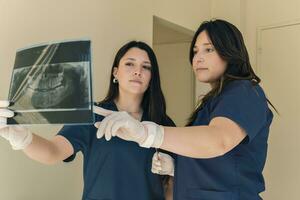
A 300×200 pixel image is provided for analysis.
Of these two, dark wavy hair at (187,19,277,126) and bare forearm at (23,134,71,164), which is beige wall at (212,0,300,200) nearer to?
dark wavy hair at (187,19,277,126)

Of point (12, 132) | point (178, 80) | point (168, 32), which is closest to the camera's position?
point (12, 132)

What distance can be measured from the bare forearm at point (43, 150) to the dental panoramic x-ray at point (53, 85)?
0.49ft

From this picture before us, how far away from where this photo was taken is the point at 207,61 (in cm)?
141

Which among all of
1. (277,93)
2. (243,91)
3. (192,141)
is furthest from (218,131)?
(277,93)

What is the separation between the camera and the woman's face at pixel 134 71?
1.60 m

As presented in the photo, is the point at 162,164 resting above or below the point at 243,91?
below

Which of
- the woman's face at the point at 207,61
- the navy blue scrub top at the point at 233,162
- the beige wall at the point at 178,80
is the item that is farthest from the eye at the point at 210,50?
the beige wall at the point at 178,80

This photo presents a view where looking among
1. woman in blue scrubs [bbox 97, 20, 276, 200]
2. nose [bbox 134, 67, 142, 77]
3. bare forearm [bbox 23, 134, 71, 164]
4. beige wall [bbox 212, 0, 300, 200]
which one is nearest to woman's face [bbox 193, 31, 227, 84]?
woman in blue scrubs [bbox 97, 20, 276, 200]

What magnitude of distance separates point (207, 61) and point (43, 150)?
2.21ft

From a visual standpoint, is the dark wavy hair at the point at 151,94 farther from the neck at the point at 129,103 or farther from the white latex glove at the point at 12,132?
the white latex glove at the point at 12,132

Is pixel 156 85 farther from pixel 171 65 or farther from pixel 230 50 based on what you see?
pixel 171 65

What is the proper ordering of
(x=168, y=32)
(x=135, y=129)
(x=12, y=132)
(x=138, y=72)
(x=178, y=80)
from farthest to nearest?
(x=178, y=80)
(x=168, y=32)
(x=138, y=72)
(x=12, y=132)
(x=135, y=129)

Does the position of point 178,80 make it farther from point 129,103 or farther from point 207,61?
point 207,61

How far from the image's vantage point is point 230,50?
4.46ft
